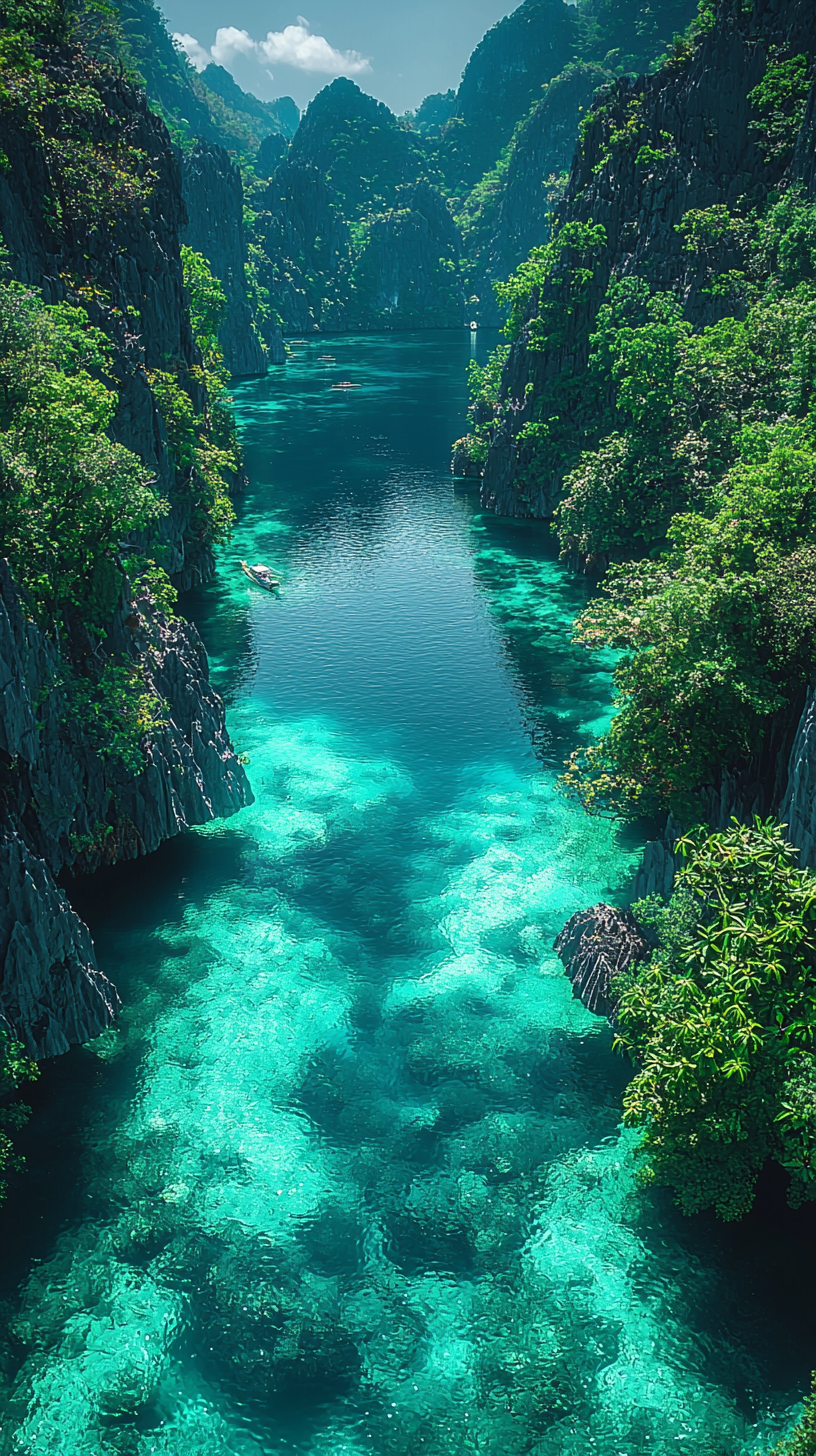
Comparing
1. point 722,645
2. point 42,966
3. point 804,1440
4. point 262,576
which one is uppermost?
point 722,645

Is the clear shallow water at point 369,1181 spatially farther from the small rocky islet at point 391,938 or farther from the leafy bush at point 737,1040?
the leafy bush at point 737,1040

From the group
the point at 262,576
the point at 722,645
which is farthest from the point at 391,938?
Result: the point at 262,576

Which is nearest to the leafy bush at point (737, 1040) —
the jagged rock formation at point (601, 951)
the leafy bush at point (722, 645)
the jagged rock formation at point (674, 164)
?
the jagged rock formation at point (601, 951)

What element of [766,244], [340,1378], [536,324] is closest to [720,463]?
[766,244]

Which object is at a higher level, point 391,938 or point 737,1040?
point 737,1040

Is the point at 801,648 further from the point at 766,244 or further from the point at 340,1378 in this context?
the point at 766,244

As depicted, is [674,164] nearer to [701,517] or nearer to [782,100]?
[782,100]

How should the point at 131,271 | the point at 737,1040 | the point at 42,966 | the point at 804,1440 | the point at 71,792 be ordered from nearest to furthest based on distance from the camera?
1. the point at 804,1440
2. the point at 737,1040
3. the point at 42,966
4. the point at 71,792
5. the point at 131,271
